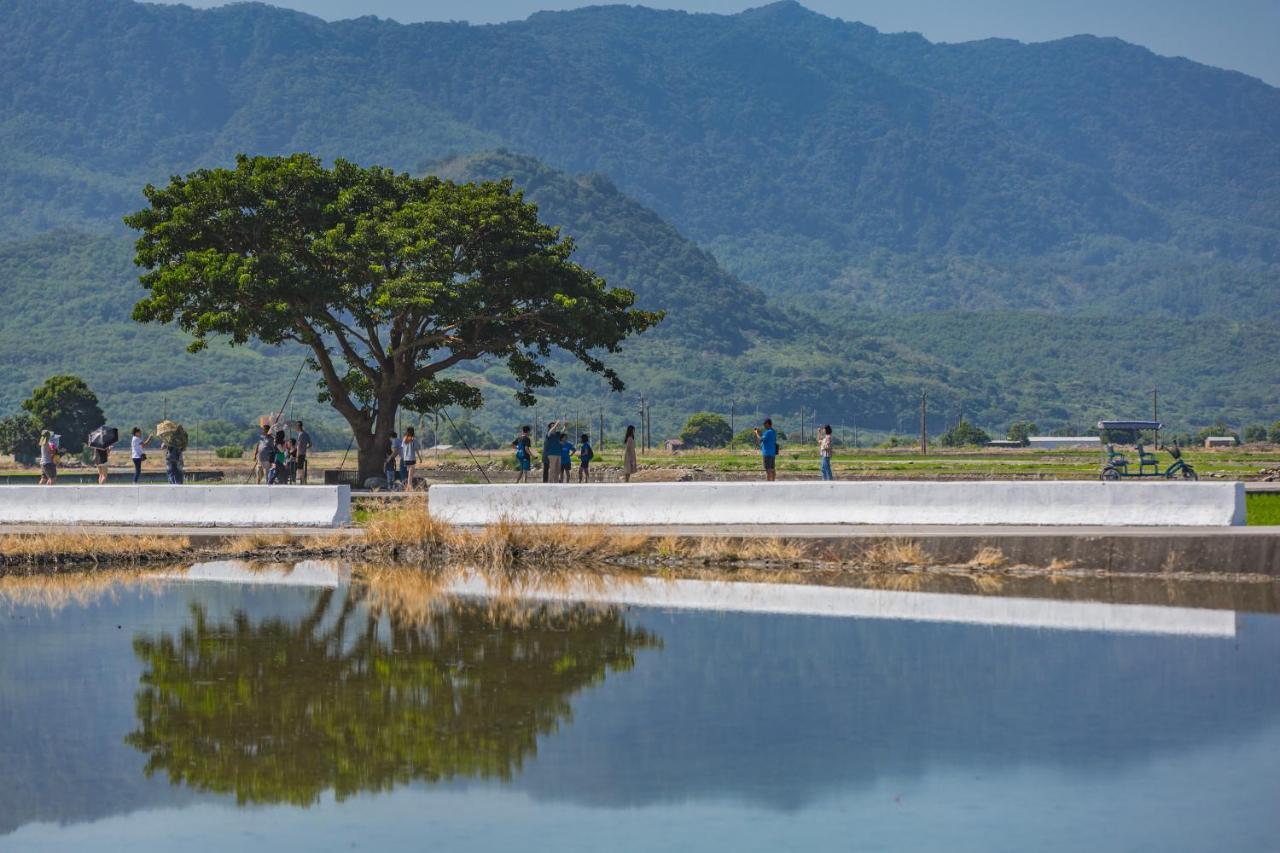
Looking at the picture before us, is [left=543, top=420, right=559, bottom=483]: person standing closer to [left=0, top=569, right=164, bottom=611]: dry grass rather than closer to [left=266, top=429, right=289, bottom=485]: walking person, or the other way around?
[left=266, top=429, right=289, bottom=485]: walking person

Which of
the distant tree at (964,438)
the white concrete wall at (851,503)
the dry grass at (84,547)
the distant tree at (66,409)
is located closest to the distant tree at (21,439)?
the distant tree at (66,409)

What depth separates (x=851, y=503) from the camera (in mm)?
29469

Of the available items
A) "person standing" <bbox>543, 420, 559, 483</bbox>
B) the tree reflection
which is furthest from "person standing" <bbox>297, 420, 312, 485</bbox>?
the tree reflection

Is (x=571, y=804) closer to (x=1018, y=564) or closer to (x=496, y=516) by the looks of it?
(x=1018, y=564)

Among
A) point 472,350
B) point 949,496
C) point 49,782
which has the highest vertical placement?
point 472,350

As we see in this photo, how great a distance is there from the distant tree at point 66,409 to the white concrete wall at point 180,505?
81.9 m

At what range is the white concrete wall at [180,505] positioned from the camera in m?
31.5

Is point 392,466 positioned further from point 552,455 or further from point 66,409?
point 66,409

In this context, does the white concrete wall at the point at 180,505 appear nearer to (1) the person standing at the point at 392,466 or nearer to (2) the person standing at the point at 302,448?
(2) the person standing at the point at 302,448

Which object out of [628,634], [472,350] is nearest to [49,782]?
[628,634]

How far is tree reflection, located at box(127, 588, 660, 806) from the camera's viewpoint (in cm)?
1300

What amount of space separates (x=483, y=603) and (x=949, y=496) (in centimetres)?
931

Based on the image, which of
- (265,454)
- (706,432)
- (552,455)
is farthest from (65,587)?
A: (706,432)

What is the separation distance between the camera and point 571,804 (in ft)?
39.3
